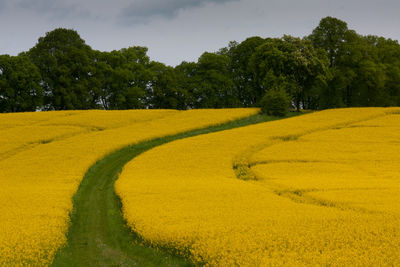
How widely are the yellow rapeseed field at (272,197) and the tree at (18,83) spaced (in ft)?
141

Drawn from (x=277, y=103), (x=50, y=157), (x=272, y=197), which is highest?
(x=277, y=103)

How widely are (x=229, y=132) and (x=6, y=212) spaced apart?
2532cm

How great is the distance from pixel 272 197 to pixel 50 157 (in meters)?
19.7

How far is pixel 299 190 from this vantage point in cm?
1986

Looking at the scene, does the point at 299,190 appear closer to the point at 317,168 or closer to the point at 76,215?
the point at 317,168

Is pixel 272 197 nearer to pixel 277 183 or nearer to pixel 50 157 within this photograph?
pixel 277 183

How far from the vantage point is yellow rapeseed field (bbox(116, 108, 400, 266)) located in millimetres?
12227

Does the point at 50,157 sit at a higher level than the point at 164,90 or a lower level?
lower

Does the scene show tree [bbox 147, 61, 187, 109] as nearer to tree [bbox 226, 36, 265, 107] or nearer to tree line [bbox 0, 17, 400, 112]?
tree line [bbox 0, 17, 400, 112]

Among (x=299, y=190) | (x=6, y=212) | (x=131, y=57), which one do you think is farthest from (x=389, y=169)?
(x=131, y=57)

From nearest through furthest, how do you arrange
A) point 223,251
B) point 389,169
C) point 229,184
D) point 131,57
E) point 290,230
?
point 223,251, point 290,230, point 229,184, point 389,169, point 131,57

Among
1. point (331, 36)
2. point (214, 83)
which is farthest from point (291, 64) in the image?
point (214, 83)

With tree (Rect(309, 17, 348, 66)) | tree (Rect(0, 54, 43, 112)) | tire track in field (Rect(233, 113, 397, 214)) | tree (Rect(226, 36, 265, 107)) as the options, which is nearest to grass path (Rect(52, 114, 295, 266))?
tire track in field (Rect(233, 113, 397, 214))

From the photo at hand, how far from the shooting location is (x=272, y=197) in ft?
61.3
